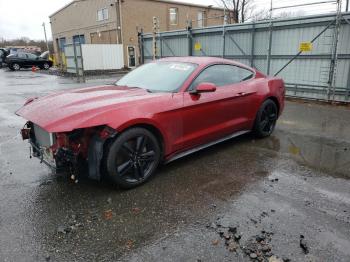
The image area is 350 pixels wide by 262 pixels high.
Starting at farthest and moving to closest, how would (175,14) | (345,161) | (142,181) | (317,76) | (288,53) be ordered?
(175,14) < (288,53) < (317,76) < (345,161) < (142,181)

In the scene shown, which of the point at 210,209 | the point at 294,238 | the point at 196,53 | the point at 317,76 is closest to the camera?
the point at 294,238

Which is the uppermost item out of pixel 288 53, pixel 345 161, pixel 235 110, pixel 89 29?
pixel 89 29

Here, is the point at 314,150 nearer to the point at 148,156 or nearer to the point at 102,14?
the point at 148,156

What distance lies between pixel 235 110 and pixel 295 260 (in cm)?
279

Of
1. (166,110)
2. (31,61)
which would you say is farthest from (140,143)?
(31,61)

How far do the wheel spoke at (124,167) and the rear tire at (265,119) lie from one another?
2805mm

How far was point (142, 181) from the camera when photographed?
374 centimetres

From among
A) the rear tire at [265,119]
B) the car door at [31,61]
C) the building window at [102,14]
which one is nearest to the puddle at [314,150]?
the rear tire at [265,119]

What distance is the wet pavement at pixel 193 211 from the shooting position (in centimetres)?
259

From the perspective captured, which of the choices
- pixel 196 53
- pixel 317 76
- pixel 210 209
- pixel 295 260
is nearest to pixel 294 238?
pixel 295 260

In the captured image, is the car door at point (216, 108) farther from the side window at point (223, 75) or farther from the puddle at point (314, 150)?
the puddle at point (314, 150)

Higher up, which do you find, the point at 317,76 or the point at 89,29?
the point at 89,29

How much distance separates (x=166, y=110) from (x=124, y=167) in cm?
89

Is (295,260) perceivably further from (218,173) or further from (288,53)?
(288,53)
